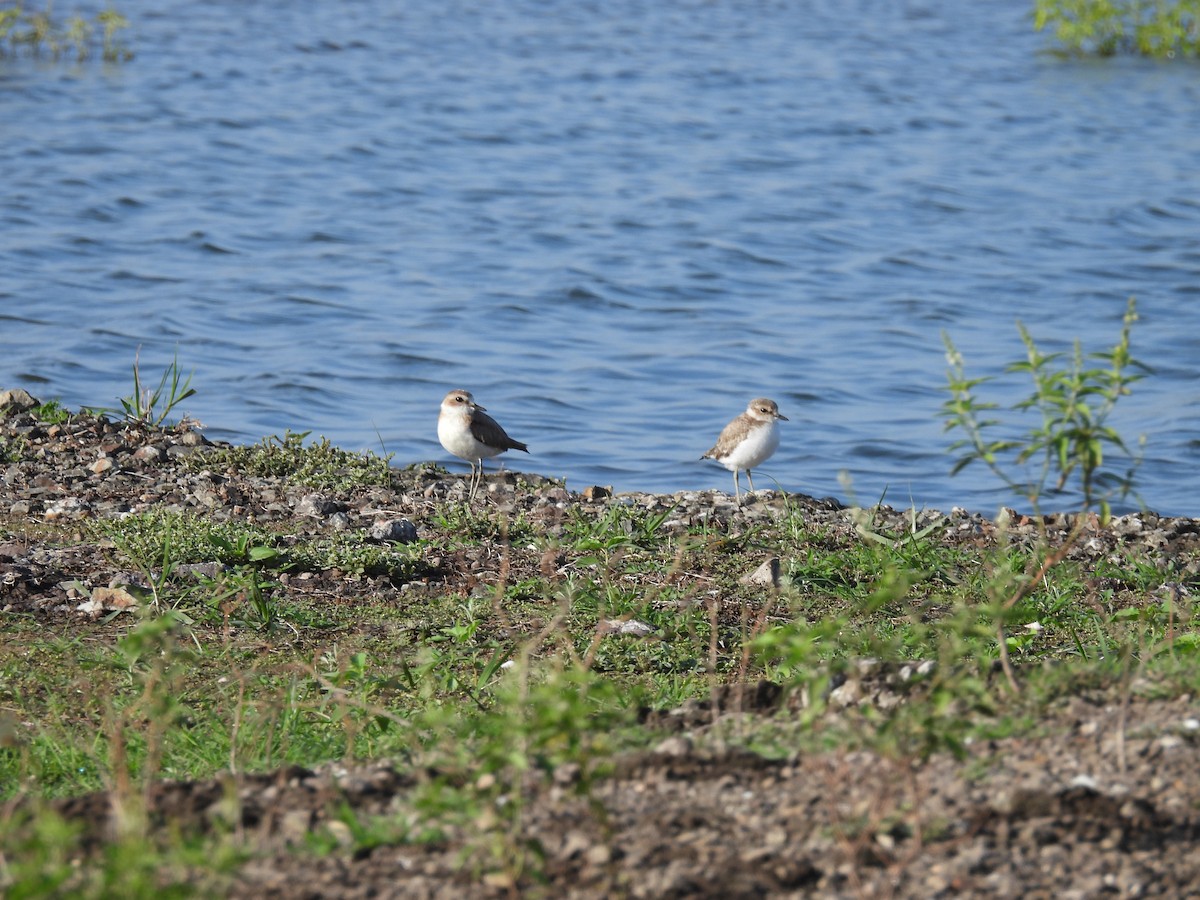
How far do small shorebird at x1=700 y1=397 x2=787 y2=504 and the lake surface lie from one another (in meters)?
1.56

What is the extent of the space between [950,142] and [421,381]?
45.6 ft

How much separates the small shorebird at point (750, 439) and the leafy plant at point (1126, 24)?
22982mm

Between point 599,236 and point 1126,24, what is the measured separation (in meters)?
17.9

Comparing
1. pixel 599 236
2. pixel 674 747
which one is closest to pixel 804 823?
pixel 674 747

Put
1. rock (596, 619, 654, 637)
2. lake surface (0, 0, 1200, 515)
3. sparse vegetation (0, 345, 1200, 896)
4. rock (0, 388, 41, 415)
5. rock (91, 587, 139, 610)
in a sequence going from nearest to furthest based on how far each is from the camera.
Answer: sparse vegetation (0, 345, 1200, 896) < rock (91, 587, 139, 610) < rock (596, 619, 654, 637) < rock (0, 388, 41, 415) < lake surface (0, 0, 1200, 515)

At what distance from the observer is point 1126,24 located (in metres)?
32.1

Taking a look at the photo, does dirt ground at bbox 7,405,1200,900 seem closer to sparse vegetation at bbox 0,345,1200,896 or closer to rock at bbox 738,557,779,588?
sparse vegetation at bbox 0,345,1200,896

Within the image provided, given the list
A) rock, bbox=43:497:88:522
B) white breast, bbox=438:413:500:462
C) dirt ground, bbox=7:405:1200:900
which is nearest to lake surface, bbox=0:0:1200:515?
white breast, bbox=438:413:500:462

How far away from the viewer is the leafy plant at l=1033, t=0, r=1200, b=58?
31047mm

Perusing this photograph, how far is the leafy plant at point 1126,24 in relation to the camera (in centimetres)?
3105

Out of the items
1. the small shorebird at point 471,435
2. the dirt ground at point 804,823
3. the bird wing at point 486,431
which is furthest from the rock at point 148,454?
A: the dirt ground at point 804,823

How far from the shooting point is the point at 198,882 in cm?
374

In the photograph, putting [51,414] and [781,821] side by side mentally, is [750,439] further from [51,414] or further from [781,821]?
[781,821]

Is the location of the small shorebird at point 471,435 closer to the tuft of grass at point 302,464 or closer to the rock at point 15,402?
the tuft of grass at point 302,464
